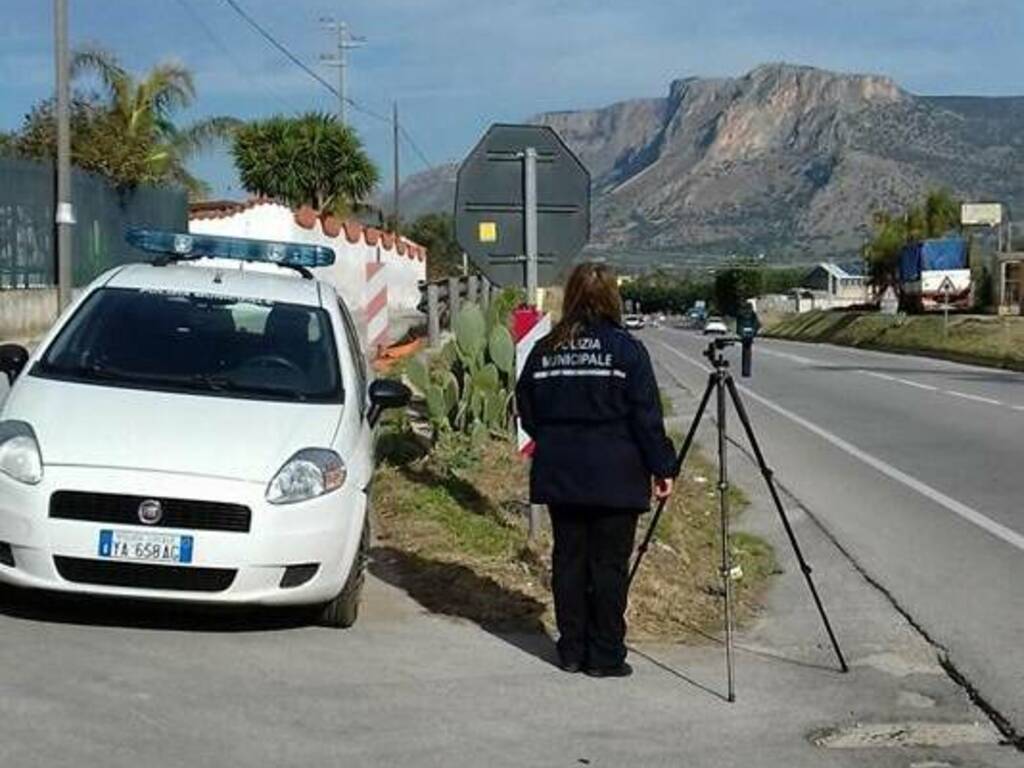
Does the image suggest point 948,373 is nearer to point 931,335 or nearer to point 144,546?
point 931,335

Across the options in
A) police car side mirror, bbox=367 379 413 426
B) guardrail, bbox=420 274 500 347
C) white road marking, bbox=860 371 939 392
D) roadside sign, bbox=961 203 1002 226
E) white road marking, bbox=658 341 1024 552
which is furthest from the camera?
roadside sign, bbox=961 203 1002 226

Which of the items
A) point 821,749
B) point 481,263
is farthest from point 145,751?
point 481,263

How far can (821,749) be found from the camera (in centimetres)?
609

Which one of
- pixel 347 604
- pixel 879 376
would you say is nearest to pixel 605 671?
pixel 347 604

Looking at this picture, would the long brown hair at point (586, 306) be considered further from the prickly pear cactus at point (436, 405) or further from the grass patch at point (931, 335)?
the grass patch at point (931, 335)

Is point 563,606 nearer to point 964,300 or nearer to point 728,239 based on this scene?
point 964,300

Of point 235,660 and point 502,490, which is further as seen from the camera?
point 502,490

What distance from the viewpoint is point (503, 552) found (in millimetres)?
9523

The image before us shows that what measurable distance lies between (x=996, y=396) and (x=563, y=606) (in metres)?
20.3

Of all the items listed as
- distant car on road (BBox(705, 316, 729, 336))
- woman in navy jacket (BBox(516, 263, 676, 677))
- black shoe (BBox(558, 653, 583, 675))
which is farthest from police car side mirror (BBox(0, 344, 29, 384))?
distant car on road (BBox(705, 316, 729, 336))

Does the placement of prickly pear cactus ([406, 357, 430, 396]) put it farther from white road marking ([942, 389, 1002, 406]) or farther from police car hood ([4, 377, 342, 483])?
white road marking ([942, 389, 1002, 406])

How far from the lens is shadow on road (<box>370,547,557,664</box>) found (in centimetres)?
780

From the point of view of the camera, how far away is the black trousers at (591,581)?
22.8 feet

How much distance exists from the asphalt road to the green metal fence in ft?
36.0
